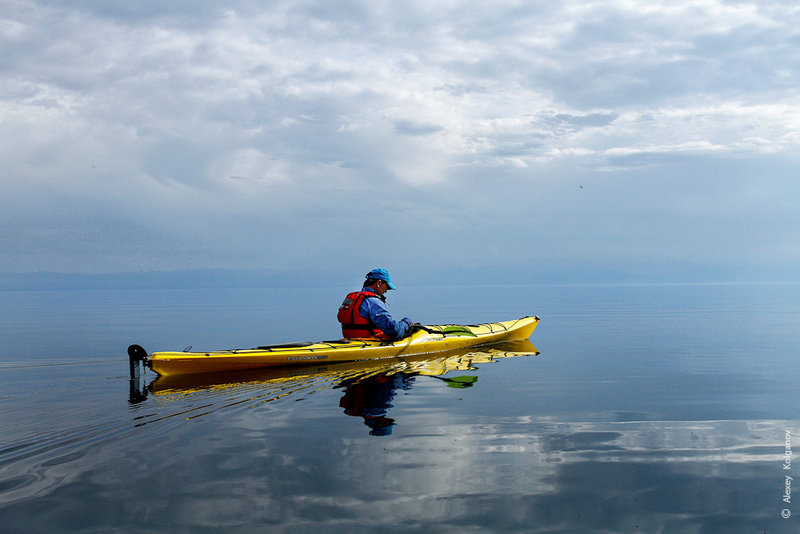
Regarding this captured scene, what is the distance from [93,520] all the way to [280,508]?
1.37 metres

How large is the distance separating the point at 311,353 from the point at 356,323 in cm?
139

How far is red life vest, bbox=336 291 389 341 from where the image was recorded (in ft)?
41.4

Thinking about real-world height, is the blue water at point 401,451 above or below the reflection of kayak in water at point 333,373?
below

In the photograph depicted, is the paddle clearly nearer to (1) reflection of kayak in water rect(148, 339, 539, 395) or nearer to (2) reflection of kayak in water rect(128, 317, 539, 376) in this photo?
(1) reflection of kayak in water rect(148, 339, 539, 395)

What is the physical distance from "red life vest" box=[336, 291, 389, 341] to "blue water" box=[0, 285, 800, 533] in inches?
→ 65.5

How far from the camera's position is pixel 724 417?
777 cm

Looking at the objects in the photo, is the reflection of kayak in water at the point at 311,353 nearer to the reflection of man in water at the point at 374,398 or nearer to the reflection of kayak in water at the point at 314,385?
the reflection of kayak in water at the point at 314,385

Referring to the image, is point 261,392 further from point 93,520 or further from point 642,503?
point 642,503

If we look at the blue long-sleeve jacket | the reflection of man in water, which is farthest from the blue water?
the blue long-sleeve jacket

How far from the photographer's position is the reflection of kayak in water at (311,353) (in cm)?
1052

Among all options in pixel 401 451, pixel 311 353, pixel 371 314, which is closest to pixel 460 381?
pixel 371 314

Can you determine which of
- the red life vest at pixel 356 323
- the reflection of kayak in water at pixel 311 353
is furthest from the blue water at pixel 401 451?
the red life vest at pixel 356 323

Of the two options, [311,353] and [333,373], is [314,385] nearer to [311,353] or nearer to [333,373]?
Result: [333,373]

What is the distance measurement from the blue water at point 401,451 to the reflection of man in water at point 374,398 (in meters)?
0.05
